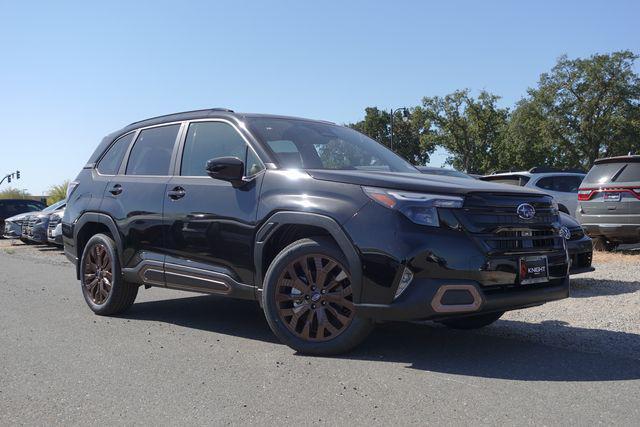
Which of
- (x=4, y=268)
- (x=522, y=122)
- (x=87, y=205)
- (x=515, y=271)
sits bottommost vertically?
(x=4, y=268)

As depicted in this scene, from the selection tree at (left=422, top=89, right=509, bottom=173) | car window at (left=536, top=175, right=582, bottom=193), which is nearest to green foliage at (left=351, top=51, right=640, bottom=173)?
tree at (left=422, top=89, right=509, bottom=173)

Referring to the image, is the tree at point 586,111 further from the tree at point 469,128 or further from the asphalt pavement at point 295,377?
the asphalt pavement at point 295,377

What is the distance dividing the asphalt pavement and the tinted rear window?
Result: 634 cm

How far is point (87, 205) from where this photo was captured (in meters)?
6.79

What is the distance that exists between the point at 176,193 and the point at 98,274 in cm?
155

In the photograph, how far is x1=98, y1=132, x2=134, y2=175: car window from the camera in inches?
266

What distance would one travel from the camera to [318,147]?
18.2ft

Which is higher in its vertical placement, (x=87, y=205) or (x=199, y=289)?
(x=87, y=205)

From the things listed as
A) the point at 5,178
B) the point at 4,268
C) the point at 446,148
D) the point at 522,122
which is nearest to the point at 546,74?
the point at 522,122

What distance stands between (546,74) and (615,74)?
5394 millimetres

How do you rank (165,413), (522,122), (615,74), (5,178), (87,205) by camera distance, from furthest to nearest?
(5,178), (522,122), (615,74), (87,205), (165,413)

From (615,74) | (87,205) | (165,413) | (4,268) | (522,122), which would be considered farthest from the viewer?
(522,122)

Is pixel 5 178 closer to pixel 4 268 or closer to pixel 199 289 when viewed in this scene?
pixel 4 268

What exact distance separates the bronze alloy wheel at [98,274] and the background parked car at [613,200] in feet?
28.3
